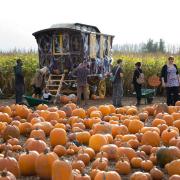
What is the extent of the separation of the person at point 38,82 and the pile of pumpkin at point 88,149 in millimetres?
7888

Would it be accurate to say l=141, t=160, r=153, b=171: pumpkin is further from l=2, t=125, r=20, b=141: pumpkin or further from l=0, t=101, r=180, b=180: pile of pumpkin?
l=2, t=125, r=20, b=141: pumpkin

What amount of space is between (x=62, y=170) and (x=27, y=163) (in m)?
1.03

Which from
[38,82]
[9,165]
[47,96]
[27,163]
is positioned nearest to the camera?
[9,165]

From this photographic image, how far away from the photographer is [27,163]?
6273mm

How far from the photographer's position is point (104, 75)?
70.4 ft

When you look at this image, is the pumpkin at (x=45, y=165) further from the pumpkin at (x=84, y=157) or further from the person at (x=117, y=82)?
the person at (x=117, y=82)

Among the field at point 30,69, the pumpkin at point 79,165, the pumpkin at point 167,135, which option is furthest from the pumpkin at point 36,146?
the field at point 30,69

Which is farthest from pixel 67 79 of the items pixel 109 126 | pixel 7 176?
pixel 7 176

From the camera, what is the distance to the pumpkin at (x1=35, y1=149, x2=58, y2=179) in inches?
236

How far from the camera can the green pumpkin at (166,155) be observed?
660 centimetres

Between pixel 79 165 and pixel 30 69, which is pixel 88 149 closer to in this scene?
pixel 79 165

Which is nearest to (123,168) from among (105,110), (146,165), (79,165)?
(146,165)

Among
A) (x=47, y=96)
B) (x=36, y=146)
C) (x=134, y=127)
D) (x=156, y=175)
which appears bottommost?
(x=47, y=96)

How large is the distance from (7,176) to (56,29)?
49.0ft
